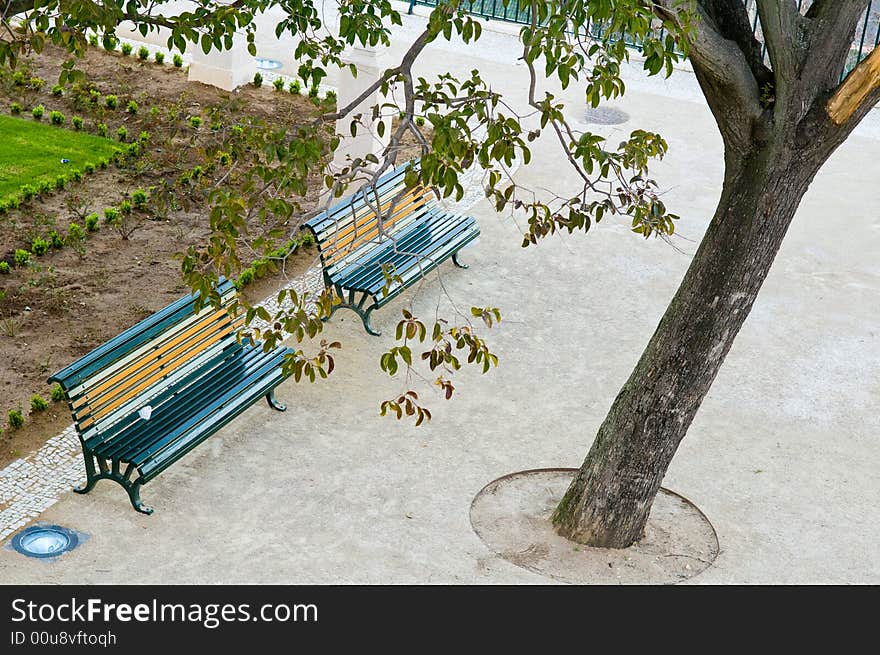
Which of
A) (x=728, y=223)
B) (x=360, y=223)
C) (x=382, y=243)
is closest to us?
(x=728, y=223)

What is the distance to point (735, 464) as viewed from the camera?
7672 millimetres

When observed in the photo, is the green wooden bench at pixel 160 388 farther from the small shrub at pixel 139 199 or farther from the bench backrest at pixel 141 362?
the small shrub at pixel 139 199

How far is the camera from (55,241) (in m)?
9.52

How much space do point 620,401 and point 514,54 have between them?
9.01 m

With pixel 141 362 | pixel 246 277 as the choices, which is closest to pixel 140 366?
pixel 141 362

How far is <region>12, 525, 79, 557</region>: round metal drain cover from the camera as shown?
6309mm

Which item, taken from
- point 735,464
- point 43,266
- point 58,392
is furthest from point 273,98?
point 735,464

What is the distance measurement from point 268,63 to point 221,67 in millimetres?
1227

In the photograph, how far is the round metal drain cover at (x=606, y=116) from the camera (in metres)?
13.2

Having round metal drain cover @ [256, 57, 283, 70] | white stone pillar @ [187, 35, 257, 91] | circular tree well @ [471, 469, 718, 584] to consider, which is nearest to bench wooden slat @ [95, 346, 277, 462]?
circular tree well @ [471, 469, 718, 584]

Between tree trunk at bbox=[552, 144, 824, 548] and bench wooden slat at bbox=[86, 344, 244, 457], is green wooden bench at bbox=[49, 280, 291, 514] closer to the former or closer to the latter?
bench wooden slat at bbox=[86, 344, 244, 457]

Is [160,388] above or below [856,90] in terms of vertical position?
below

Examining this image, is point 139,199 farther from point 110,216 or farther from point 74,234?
point 74,234

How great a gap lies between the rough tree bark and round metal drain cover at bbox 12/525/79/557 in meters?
2.73
